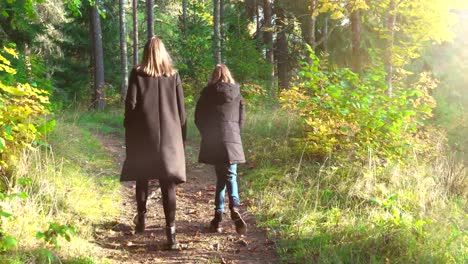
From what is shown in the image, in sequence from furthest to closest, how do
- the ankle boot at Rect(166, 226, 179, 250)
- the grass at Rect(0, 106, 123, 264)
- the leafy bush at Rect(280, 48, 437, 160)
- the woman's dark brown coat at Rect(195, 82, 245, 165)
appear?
1. the leafy bush at Rect(280, 48, 437, 160)
2. the woman's dark brown coat at Rect(195, 82, 245, 165)
3. the ankle boot at Rect(166, 226, 179, 250)
4. the grass at Rect(0, 106, 123, 264)

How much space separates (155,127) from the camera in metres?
4.30

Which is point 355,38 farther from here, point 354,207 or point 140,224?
point 140,224

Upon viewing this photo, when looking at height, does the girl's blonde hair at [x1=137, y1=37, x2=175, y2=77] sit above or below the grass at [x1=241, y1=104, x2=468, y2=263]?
above

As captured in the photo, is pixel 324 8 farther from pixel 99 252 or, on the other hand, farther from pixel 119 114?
pixel 119 114

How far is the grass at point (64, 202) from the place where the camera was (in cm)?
376

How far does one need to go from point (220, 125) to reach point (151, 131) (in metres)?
1.02

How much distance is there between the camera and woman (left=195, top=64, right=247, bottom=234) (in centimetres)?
503

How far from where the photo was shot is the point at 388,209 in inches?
203

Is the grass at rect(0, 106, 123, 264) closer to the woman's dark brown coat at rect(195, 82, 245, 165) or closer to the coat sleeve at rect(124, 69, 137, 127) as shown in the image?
the coat sleeve at rect(124, 69, 137, 127)

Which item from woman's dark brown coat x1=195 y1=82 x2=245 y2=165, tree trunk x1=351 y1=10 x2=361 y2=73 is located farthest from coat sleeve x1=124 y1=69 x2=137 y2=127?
tree trunk x1=351 y1=10 x2=361 y2=73

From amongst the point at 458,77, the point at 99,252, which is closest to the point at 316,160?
the point at 99,252

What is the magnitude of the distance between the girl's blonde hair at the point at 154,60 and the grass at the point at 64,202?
1.66m

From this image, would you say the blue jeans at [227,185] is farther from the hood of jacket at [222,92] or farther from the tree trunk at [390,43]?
the tree trunk at [390,43]

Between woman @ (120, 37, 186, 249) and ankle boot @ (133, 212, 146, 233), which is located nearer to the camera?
woman @ (120, 37, 186, 249)
